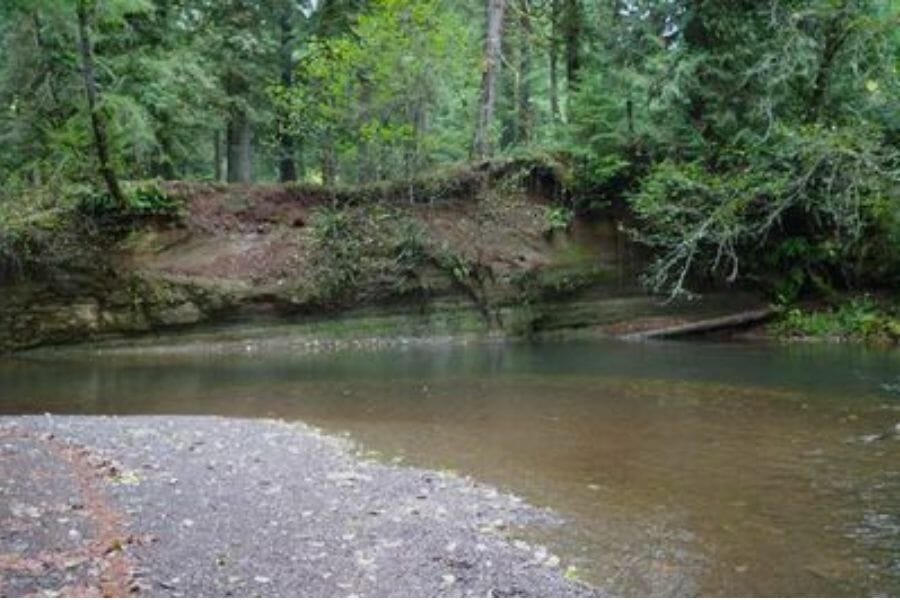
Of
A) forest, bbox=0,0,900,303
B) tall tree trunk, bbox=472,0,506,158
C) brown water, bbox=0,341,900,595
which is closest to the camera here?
brown water, bbox=0,341,900,595

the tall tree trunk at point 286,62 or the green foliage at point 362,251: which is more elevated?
the tall tree trunk at point 286,62

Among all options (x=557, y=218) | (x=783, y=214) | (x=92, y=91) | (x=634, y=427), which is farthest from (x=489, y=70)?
(x=634, y=427)

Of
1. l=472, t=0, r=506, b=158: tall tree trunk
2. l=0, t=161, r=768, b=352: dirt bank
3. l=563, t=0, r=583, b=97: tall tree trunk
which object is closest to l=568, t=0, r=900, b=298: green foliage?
l=0, t=161, r=768, b=352: dirt bank

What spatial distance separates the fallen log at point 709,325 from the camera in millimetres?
22922

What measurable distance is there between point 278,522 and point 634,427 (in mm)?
5880

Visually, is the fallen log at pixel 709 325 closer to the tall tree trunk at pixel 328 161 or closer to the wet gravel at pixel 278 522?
the tall tree trunk at pixel 328 161

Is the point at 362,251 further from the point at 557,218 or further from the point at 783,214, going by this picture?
the point at 783,214

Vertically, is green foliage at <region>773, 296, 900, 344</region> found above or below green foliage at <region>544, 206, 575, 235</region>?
below

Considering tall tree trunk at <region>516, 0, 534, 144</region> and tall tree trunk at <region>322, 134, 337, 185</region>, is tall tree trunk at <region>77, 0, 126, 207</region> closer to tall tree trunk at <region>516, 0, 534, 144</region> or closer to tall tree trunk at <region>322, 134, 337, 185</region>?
tall tree trunk at <region>322, 134, 337, 185</region>

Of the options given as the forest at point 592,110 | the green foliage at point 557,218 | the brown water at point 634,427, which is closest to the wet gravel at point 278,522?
the brown water at point 634,427

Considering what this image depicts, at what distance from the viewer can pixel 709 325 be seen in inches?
909

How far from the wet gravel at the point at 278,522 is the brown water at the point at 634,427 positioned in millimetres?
664

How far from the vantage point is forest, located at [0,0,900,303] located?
2098 cm

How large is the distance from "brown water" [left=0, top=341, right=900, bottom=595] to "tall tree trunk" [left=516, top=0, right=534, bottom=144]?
10094mm
